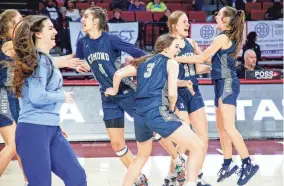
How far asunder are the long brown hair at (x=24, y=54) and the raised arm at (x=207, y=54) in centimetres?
238

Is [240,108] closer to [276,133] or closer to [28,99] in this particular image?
[276,133]

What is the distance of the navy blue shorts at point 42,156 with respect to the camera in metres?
4.43

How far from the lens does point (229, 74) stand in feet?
23.3

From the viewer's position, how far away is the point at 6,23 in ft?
20.6

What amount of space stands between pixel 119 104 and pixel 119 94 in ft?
0.35

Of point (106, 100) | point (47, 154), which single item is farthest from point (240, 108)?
point (47, 154)

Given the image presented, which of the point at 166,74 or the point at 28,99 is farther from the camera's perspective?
the point at 166,74

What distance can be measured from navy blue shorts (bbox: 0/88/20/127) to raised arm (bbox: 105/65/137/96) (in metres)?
1.02

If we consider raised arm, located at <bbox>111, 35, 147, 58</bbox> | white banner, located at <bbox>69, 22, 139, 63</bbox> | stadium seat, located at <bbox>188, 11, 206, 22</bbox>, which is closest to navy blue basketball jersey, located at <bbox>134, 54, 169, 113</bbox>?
raised arm, located at <bbox>111, 35, 147, 58</bbox>

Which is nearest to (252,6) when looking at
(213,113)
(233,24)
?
(213,113)

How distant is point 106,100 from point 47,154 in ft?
7.04

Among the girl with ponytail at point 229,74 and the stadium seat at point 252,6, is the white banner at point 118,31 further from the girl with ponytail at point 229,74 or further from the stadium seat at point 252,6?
the girl with ponytail at point 229,74

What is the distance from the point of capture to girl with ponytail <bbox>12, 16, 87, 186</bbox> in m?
4.44

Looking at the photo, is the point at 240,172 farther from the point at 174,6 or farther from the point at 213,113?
the point at 174,6
